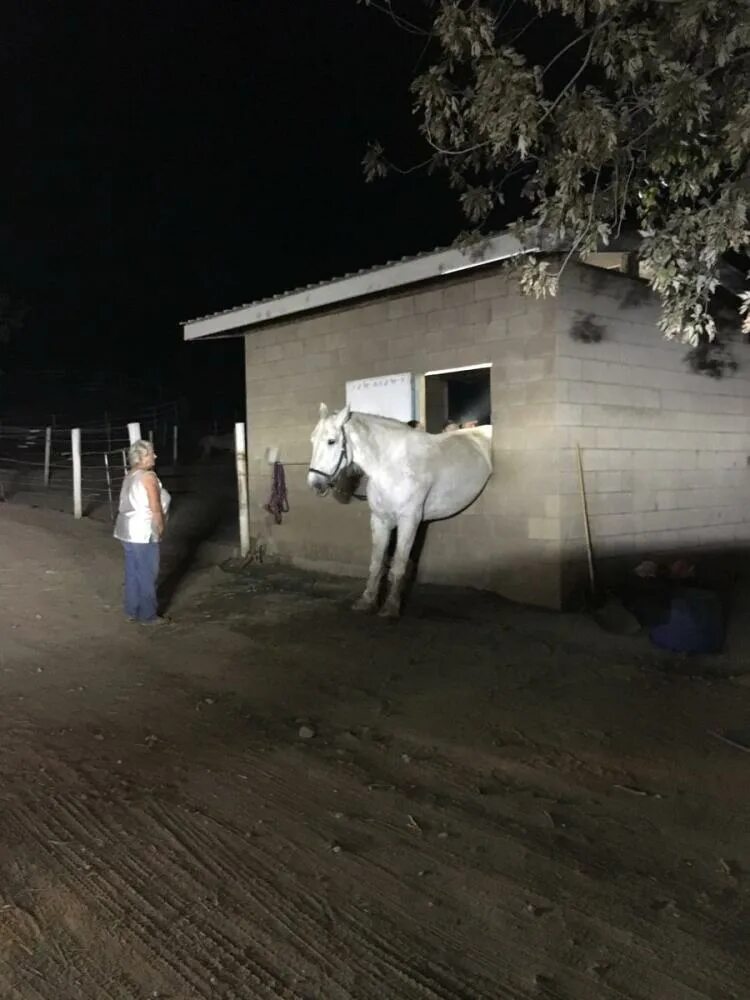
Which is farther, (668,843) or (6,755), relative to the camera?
(6,755)

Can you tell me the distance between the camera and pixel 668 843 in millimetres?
3635

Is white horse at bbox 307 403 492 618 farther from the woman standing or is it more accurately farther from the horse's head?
the woman standing

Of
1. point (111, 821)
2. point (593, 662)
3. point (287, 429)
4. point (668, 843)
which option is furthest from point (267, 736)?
point (287, 429)

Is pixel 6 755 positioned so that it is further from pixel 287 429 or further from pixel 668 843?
pixel 287 429

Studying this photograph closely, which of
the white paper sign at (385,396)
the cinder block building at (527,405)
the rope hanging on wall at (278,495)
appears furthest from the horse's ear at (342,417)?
the rope hanging on wall at (278,495)

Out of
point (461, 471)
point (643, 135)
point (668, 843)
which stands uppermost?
point (643, 135)

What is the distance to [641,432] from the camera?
8812mm

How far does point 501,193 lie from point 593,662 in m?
4.32

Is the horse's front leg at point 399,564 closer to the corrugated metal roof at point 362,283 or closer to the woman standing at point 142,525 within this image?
the woman standing at point 142,525

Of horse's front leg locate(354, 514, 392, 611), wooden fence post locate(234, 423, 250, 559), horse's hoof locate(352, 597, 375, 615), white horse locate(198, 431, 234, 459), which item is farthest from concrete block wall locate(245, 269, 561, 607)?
white horse locate(198, 431, 234, 459)

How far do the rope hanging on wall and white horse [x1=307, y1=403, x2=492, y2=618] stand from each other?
2518mm

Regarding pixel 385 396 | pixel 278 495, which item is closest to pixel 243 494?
pixel 278 495

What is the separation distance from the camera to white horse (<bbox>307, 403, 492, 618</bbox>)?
26.2ft

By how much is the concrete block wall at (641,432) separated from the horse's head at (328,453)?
2.10m
